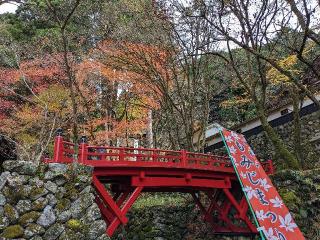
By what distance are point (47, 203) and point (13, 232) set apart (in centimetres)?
97

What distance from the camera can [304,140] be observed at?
1909 centimetres

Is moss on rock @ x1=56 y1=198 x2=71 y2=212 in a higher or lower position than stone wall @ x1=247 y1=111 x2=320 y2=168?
lower

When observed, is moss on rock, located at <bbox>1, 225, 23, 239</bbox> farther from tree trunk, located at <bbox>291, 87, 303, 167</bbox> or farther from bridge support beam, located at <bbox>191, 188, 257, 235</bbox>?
tree trunk, located at <bbox>291, 87, 303, 167</bbox>

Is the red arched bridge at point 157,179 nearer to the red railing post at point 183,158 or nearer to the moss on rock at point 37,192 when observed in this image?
the red railing post at point 183,158

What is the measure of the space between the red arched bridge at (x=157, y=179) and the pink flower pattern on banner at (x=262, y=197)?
1.87 ft

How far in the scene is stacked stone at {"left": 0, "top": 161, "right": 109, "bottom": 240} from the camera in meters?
8.12

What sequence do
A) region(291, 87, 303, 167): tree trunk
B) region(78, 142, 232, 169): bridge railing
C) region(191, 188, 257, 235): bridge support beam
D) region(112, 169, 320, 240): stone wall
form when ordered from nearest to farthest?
1. region(78, 142, 232, 169): bridge railing
2. region(112, 169, 320, 240): stone wall
3. region(191, 188, 257, 235): bridge support beam
4. region(291, 87, 303, 167): tree trunk

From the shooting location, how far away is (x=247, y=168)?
13711 millimetres

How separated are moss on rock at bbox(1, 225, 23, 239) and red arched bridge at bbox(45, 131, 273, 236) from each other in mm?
1954

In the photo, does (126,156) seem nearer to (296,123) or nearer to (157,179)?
(157,179)

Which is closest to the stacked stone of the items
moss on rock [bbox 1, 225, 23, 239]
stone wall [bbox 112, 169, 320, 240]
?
moss on rock [bbox 1, 225, 23, 239]

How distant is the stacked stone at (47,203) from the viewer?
812cm

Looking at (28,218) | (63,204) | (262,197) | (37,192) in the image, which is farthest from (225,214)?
(28,218)

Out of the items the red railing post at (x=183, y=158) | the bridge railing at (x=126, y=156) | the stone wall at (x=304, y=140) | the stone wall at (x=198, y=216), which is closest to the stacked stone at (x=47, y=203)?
the bridge railing at (x=126, y=156)
